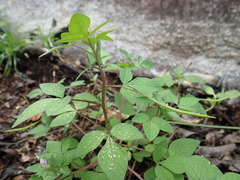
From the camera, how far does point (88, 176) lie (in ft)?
3.12

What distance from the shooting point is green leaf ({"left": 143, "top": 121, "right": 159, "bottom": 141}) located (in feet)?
2.91

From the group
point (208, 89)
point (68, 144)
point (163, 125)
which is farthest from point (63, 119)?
point (208, 89)

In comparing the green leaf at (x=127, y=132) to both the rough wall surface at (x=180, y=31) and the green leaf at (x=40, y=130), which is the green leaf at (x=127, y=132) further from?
the rough wall surface at (x=180, y=31)

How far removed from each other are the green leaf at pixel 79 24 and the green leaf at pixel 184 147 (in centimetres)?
70

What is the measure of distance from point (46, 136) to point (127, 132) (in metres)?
1.01

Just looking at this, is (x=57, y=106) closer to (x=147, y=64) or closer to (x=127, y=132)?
(x=127, y=132)

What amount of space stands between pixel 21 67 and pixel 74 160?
70.2 inches

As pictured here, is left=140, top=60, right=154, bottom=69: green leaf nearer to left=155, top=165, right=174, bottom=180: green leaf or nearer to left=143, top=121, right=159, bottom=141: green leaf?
left=143, top=121, right=159, bottom=141: green leaf

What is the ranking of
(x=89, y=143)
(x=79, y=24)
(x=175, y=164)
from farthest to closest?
(x=175, y=164), (x=89, y=143), (x=79, y=24)

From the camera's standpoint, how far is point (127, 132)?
2.70 ft

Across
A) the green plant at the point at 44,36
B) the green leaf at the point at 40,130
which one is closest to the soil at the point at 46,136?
the green leaf at the point at 40,130

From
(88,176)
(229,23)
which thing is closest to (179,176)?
(88,176)

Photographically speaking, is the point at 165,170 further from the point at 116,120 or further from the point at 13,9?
the point at 13,9

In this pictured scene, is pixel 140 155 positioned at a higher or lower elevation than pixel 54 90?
lower
